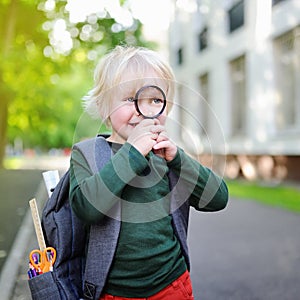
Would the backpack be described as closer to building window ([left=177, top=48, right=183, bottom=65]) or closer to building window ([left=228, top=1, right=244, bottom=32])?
building window ([left=228, top=1, right=244, bottom=32])

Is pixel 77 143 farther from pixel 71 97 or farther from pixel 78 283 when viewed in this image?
pixel 71 97

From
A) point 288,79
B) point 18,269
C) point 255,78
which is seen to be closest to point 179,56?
point 255,78

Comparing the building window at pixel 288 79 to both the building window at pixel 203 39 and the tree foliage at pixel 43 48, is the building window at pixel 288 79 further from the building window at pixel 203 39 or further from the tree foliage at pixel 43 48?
the building window at pixel 203 39

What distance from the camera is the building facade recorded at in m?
15.4

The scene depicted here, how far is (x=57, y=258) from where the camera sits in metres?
2.00

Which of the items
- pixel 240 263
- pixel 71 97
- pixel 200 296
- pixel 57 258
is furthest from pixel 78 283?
pixel 71 97

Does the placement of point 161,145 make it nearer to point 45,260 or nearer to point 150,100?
point 150,100

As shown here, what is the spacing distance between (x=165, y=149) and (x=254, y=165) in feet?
51.2

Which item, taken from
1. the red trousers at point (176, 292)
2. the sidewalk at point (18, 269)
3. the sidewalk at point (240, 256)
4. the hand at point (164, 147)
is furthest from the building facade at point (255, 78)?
the hand at point (164, 147)

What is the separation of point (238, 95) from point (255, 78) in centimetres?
227

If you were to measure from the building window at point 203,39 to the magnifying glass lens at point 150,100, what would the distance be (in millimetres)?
20558

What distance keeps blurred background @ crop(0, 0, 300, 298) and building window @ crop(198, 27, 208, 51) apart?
0.03 metres

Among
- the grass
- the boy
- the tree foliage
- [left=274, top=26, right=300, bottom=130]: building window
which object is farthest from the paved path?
the tree foliage

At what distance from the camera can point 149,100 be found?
1868 millimetres
